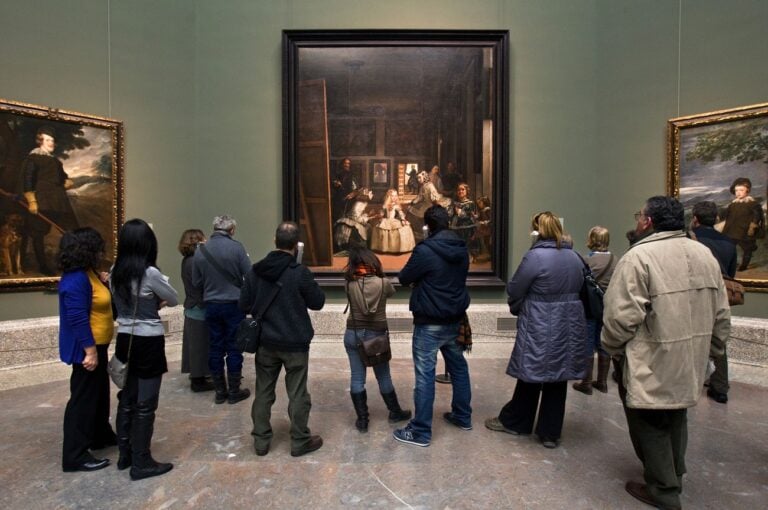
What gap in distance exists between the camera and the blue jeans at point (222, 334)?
192 inches

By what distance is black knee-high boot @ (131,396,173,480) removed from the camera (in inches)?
129

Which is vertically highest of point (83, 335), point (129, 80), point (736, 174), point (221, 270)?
point (129, 80)

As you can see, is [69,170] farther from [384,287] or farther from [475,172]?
[475,172]

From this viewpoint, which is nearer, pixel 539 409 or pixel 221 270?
pixel 539 409

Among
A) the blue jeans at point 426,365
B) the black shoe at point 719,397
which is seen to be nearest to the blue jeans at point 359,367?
the blue jeans at point 426,365

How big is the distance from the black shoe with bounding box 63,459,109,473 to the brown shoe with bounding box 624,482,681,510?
12.5 feet

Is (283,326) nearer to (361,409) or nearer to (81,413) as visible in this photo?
(361,409)

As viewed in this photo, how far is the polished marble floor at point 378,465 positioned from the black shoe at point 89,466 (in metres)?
0.04

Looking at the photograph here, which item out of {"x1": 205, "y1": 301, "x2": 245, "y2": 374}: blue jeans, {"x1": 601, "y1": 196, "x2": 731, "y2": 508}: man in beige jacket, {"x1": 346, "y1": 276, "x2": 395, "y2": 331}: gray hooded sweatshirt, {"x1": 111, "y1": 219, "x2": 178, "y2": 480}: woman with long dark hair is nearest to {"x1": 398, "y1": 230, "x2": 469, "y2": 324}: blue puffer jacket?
{"x1": 346, "y1": 276, "x2": 395, "y2": 331}: gray hooded sweatshirt

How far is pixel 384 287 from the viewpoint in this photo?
4.02 m

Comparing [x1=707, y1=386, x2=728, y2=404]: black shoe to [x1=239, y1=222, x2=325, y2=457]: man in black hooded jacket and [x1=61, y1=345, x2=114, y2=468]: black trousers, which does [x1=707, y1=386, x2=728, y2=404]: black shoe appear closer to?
[x1=239, y1=222, x2=325, y2=457]: man in black hooded jacket

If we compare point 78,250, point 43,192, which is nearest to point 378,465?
point 78,250

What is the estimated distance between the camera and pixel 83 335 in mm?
3215

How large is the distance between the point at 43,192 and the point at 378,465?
5.44 metres
